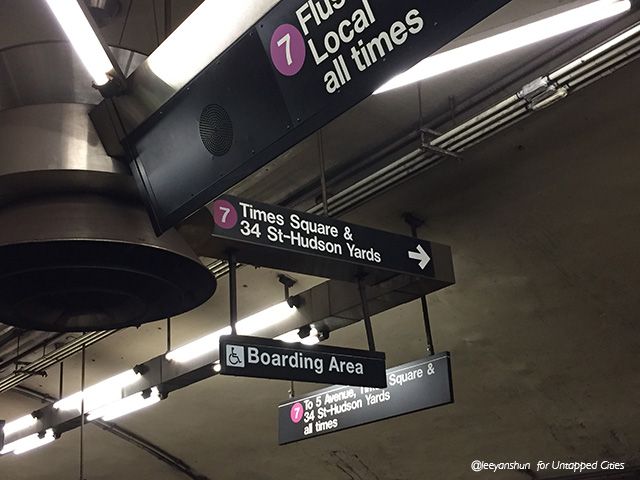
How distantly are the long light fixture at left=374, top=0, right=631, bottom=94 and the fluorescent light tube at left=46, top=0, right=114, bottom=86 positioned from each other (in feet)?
3.23

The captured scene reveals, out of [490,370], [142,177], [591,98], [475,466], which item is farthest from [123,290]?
[475,466]

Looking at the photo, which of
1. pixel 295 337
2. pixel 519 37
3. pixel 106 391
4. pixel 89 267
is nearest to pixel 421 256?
pixel 295 337

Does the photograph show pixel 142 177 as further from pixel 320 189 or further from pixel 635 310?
pixel 635 310

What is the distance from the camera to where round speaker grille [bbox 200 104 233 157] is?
2.27m

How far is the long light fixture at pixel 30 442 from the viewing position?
8.05 metres

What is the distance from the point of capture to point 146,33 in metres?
4.41

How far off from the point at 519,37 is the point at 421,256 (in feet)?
7.88

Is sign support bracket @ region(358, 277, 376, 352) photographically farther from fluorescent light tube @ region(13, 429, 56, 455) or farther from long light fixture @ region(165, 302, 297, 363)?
fluorescent light tube @ region(13, 429, 56, 455)

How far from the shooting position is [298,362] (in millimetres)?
4445

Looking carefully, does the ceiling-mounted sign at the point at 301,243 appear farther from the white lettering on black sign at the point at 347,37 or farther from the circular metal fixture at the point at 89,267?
the white lettering on black sign at the point at 347,37

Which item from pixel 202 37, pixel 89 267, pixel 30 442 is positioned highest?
pixel 30 442

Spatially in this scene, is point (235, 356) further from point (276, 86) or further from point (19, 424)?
point (19, 424)

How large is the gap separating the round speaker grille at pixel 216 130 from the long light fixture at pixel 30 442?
6530mm

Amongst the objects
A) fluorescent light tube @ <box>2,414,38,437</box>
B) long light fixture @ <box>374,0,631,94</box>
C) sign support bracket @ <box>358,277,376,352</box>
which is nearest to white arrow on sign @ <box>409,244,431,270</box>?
sign support bracket @ <box>358,277,376,352</box>
